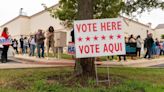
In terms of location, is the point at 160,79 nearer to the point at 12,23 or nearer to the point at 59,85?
the point at 59,85

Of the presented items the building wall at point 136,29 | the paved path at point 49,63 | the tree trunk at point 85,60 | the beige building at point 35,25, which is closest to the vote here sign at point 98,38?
the tree trunk at point 85,60

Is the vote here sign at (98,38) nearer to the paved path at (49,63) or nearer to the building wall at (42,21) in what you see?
the paved path at (49,63)

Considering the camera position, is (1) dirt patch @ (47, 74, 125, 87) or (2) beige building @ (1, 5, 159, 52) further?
(2) beige building @ (1, 5, 159, 52)

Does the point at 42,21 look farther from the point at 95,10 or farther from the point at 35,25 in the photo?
the point at 95,10

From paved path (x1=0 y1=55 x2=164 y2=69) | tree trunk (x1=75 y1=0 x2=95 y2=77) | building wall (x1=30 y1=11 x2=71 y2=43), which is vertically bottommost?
paved path (x1=0 y1=55 x2=164 y2=69)

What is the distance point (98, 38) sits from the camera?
10359 mm

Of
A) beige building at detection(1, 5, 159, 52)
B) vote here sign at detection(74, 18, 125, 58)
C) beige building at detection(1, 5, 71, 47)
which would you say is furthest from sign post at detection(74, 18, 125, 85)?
beige building at detection(1, 5, 71, 47)

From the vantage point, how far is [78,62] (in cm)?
1114

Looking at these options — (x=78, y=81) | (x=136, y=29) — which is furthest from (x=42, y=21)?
(x=78, y=81)

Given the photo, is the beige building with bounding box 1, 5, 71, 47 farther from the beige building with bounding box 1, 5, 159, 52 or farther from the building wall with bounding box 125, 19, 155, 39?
the building wall with bounding box 125, 19, 155, 39

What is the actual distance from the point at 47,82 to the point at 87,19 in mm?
2234

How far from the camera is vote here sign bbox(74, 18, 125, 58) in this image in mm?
10227

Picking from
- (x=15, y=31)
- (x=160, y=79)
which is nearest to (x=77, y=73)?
(x=160, y=79)

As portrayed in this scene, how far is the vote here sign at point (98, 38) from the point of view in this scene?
10227 mm
